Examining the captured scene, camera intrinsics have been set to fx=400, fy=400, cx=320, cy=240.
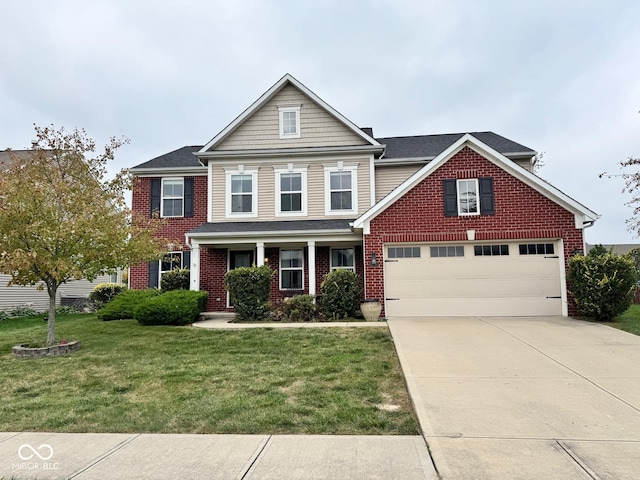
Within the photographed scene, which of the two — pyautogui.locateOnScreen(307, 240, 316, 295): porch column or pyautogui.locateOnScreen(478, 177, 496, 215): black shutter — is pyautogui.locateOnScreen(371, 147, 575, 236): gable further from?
pyautogui.locateOnScreen(307, 240, 316, 295): porch column

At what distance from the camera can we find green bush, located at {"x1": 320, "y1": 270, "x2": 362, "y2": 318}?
485 inches

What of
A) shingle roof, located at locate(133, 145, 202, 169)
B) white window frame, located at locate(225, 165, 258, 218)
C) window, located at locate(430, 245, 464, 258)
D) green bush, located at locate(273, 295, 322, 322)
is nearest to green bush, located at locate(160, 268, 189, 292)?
white window frame, located at locate(225, 165, 258, 218)

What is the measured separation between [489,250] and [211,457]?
10805 mm

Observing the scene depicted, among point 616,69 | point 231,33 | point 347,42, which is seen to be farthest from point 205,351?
point 616,69

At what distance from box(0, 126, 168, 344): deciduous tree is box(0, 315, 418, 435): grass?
1.88m

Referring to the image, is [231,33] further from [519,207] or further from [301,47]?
[519,207]

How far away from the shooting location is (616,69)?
1538cm

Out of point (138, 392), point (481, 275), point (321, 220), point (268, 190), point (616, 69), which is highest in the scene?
point (616, 69)

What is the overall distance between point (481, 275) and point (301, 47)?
38.8 ft

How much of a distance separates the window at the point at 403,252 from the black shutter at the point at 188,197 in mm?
8332

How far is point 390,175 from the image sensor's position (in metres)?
15.7

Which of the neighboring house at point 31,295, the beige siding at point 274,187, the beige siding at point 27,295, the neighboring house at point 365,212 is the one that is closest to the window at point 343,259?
the neighboring house at point 365,212

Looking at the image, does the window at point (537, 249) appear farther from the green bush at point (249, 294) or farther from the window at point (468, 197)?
the green bush at point (249, 294)

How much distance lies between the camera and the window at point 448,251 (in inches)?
487
